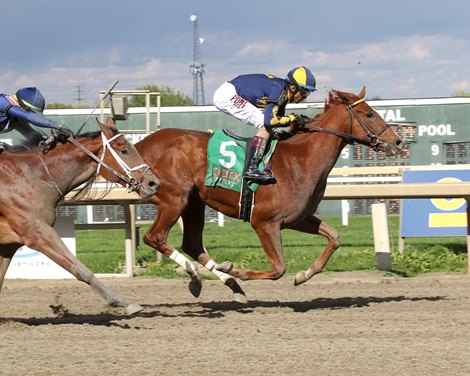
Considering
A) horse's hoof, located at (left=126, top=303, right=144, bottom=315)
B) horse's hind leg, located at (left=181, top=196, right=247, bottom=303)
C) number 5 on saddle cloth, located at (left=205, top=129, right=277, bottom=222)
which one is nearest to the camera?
horse's hoof, located at (left=126, top=303, right=144, bottom=315)

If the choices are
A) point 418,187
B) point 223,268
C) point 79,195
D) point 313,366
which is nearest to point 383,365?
point 313,366

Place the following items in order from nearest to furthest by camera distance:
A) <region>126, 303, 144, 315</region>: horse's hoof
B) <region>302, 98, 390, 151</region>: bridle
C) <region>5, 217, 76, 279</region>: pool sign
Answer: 1. <region>126, 303, 144, 315</region>: horse's hoof
2. <region>302, 98, 390, 151</region>: bridle
3. <region>5, 217, 76, 279</region>: pool sign

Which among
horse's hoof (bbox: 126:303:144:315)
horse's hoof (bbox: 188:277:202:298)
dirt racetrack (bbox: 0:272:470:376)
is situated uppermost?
horse's hoof (bbox: 188:277:202:298)

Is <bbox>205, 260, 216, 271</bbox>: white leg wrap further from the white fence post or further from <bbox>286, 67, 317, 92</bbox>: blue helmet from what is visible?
the white fence post

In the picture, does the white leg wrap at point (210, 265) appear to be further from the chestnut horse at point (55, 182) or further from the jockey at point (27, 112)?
the jockey at point (27, 112)

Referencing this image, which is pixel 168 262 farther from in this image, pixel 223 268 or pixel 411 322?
pixel 411 322

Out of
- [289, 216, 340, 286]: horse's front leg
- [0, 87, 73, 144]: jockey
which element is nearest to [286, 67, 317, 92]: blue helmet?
[289, 216, 340, 286]: horse's front leg

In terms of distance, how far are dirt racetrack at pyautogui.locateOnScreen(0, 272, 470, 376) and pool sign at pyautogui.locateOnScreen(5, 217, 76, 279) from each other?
1.42 feet

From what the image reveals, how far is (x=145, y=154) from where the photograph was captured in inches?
330

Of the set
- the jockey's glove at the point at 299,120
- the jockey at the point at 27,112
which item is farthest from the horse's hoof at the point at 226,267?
the jockey at the point at 27,112

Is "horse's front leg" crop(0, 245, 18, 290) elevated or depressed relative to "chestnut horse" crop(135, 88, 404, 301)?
depressed

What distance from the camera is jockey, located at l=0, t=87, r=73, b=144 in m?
7.14

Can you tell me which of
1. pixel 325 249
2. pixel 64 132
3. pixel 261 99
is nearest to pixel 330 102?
pixel 261 99

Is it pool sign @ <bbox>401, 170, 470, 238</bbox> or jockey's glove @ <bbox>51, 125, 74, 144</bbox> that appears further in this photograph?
pool sign @ <bbox>401, 170, 470, 238</bbox>
